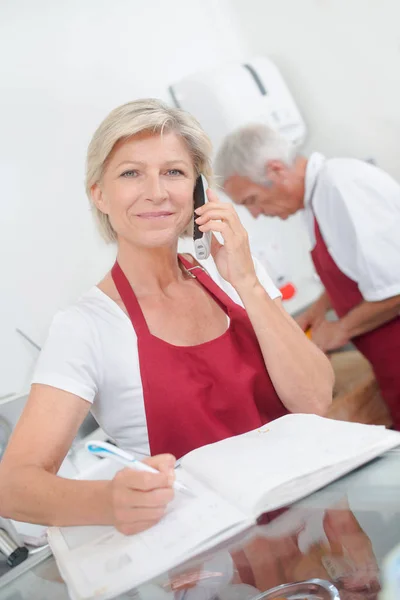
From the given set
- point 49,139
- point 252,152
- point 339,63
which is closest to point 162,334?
point 49,139

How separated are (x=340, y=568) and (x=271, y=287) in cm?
61

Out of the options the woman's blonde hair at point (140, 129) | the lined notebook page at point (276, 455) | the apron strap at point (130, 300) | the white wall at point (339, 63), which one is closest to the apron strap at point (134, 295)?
the apron strap at point (130, 300)

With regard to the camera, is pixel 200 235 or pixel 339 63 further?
pixel 339 63

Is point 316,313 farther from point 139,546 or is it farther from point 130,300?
point 139,546

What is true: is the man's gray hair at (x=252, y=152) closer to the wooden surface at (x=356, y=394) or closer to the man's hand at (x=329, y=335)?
the man's hand at (x=329, y=335)

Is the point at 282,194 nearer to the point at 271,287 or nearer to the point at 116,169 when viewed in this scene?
the point at 271,287

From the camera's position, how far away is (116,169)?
98 centimetres

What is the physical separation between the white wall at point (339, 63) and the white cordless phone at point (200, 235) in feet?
3.61

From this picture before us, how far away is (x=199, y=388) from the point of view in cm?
94

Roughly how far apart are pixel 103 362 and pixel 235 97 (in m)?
1.19

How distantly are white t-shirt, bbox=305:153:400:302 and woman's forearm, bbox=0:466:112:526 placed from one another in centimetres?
105

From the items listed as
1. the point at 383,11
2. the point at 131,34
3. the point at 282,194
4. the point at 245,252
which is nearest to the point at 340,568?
the point at 245,252

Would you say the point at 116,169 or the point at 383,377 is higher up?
the point at 116,169

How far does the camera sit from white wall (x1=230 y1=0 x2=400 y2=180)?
184cm
